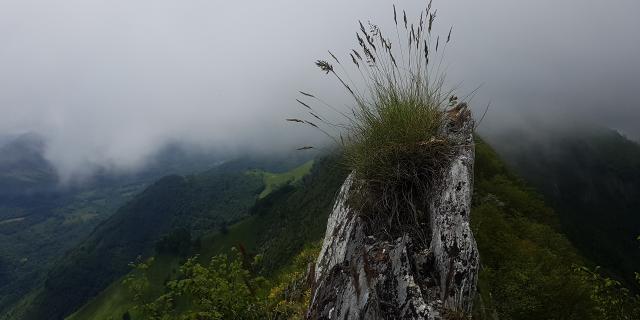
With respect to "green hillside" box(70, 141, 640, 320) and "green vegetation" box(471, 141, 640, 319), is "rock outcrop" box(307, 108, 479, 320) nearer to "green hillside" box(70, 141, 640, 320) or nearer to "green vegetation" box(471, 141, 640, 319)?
"green hillside" box(70, 141, 640, 320)

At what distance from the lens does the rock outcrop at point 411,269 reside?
18.4 feet

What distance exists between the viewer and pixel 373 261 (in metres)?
6.22

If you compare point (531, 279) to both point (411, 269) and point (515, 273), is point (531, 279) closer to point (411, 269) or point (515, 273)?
point (515, 273)

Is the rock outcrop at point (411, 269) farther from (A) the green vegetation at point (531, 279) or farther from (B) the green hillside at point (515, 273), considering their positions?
(A) the green vegetation at point (531, 279)

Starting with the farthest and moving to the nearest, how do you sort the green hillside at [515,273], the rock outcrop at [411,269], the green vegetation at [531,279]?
the green vegetation at [531,279] → the green hillside at [515,273] → the rock outcrop at [411,269]

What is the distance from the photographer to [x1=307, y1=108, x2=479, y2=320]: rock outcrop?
18.4 ft

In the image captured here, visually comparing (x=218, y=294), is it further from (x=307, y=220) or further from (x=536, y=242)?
(x=307, y=220)

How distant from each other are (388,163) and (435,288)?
1985mm

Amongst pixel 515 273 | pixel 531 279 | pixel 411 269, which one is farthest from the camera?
pixel 515 273

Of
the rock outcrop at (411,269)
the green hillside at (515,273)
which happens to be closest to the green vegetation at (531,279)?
the green hillside at (515,273)

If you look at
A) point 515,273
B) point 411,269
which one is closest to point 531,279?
point 515,273

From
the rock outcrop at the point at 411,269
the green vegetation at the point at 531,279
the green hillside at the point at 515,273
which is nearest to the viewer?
the rock outcrop at the point at 411,269

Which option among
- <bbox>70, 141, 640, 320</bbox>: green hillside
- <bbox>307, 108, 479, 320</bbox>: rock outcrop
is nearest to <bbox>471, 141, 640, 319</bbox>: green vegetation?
<bbox>70, 141, 640, 320</bbox>: green hillside

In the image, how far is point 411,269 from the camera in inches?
237
